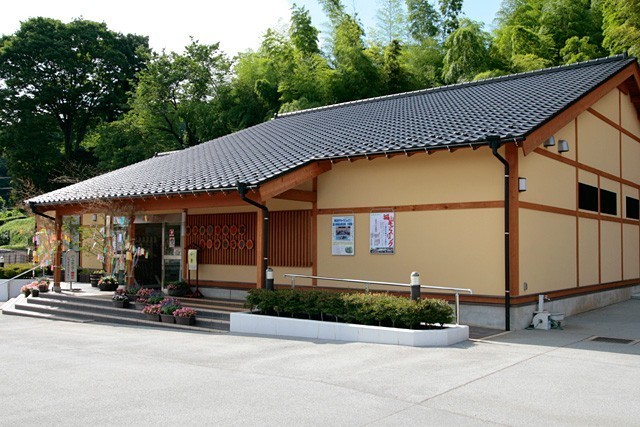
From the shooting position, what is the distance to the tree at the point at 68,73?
34.6m

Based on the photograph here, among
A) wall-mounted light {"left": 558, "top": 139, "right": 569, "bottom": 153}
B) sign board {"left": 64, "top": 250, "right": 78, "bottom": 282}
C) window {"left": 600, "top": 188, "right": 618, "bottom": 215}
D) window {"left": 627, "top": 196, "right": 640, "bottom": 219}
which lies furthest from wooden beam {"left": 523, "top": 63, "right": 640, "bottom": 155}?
sign board {"left": 64, "top": 250, "right": 78, "bottom": 282}

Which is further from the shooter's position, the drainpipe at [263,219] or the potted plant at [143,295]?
the potted plant at [143,295]

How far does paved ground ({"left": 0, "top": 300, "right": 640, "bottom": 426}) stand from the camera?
17.2 ft

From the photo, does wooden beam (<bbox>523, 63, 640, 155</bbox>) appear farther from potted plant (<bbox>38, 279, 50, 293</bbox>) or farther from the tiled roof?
potted plant (<bbox>38, 279, 50, 293</bbox>)

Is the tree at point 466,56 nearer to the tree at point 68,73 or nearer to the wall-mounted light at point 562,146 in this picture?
the wall-mounted light at point 562,146

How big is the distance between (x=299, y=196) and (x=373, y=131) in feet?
7.41

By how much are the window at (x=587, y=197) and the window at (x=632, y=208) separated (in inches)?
107

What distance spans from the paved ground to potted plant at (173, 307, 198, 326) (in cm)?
152

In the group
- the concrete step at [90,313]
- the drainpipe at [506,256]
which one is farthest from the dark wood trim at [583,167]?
the concrete step at [90,313]

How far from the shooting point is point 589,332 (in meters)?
10.3

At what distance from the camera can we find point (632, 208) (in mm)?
16453

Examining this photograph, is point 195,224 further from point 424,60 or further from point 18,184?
point 18,184

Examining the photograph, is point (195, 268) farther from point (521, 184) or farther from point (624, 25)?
point (624, 25)

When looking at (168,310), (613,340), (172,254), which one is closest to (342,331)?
(168,310)
